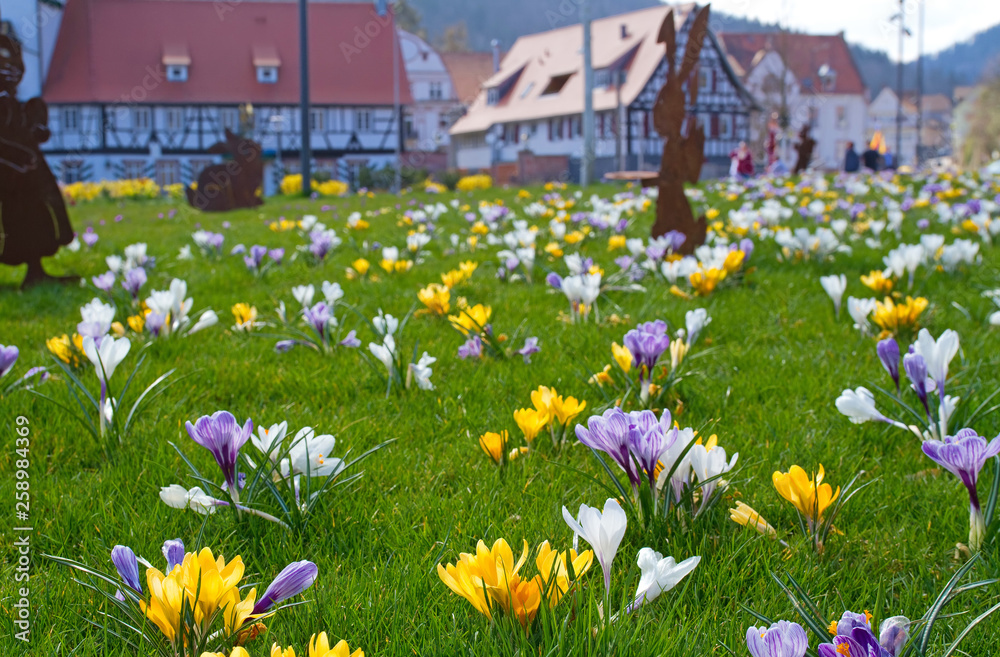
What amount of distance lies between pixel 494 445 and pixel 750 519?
2.32 feet

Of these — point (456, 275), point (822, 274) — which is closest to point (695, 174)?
point (822, 274)

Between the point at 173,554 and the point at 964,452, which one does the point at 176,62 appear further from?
the point at 964,452

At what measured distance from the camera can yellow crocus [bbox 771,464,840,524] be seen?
5.36 ft

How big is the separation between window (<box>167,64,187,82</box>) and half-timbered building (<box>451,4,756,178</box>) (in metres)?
16.7

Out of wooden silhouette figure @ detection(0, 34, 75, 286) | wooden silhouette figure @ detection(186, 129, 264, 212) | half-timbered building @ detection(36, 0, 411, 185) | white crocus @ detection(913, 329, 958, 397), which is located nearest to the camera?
white crocus @ detection(913, 329, 958, 397)

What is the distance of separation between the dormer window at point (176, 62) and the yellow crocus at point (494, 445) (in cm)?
4150

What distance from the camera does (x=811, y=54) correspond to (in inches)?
A: 2648

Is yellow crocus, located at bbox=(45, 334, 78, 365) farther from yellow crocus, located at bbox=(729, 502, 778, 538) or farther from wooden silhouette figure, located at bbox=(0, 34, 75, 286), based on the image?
wooden silhouette figure, located at bbox=(0, 34, 75, 286)

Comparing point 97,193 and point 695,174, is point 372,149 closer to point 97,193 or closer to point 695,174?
point 97,193

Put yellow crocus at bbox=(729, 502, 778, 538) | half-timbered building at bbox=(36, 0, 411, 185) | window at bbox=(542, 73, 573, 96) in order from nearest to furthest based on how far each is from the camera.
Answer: yellow crocus at bbox=(729, 502, 778, 538)
half-timbered building at bbox=(36, 0, 411, 185)
window at bbox=(542, 73, 573, 96)

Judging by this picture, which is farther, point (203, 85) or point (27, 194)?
point (203, 85)

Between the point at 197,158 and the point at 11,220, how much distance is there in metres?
37.8

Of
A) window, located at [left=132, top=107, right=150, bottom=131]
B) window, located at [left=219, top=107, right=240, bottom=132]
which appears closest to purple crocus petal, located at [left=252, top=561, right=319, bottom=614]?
window, located at [left=219, top=107, right=240, bottom=132]

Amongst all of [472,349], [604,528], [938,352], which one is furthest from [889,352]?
[472,349]
